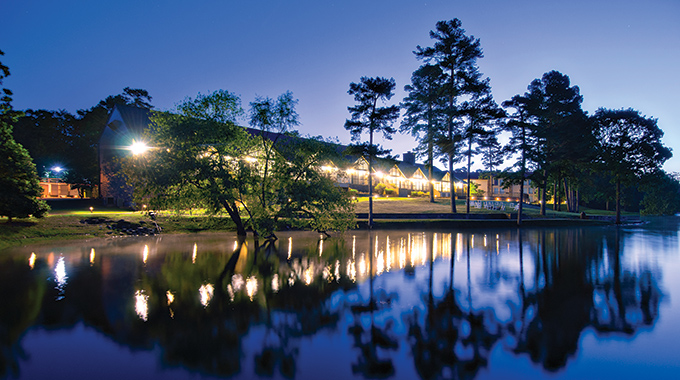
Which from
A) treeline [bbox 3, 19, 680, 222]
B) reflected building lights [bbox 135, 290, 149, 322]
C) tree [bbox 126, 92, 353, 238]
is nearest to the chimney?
treeline [bbox 3, 19, 680, 222]

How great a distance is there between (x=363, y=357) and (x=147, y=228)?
2382 cm

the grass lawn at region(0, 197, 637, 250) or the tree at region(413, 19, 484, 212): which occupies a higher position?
the tree at region(413, 19, 484, 212)

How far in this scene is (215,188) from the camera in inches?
812

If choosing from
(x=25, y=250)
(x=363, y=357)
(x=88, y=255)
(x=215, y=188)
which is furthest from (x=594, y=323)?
(x=25, y=250)

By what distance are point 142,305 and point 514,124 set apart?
35315 millimetres

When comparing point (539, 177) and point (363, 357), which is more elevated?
point (539, 177)

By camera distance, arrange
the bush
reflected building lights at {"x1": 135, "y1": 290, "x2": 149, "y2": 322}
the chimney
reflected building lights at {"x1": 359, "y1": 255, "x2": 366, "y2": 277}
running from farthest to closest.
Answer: the chimney, the bush, reflected building lights at {"x1": 359, "y1": 255, "x2": 366, "y2": 277}, reflected building lights at {"x1": 135, "y1": 290, "x2": 149, "y2": 322}

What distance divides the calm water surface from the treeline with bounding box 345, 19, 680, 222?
18597mm

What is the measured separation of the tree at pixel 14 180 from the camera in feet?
68.4

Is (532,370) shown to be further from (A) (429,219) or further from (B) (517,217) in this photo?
(B) (517,217)

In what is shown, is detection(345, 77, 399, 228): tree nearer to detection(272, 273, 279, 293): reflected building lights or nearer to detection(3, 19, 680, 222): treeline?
detection(3, 19, 680, 222): treeline

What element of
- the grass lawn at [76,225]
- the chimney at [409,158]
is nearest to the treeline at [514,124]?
the grass lawn at [76,225]

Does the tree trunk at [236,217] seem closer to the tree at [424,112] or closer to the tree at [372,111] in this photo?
the tree at [372,111]

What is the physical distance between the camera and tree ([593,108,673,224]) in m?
40.3
